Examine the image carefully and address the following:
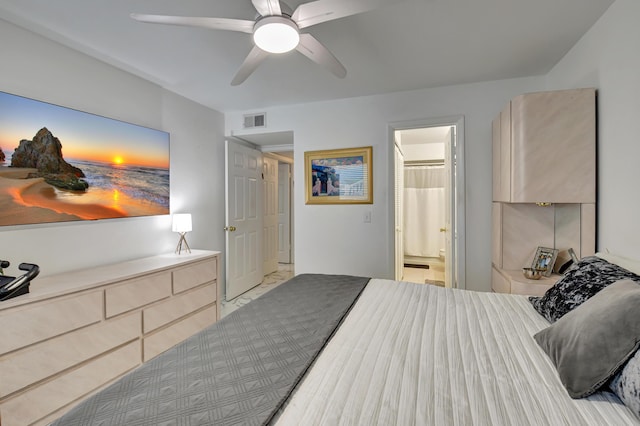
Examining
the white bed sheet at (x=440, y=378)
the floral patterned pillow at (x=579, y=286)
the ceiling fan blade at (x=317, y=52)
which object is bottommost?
the white bed sheet at (x=440, y=378)

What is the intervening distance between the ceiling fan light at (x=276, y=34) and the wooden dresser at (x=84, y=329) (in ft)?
5.96

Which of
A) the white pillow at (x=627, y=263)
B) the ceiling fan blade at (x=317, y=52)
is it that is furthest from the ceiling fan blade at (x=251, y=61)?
the white pillow at (x=627, y=263)

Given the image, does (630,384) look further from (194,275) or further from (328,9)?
(194,275)

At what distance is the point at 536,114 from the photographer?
1.99 m

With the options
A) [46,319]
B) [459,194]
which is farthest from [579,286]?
[46,319]

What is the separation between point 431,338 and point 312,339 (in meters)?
0.51

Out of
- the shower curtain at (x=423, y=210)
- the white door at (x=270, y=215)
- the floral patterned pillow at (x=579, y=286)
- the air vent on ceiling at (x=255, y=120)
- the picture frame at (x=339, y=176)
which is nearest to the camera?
the floral patterned pillow at (x=579, y=286)

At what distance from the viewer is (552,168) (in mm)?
1986

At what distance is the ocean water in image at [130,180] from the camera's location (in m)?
2.25

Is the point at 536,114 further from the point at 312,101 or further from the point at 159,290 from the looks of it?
the point at 159,290

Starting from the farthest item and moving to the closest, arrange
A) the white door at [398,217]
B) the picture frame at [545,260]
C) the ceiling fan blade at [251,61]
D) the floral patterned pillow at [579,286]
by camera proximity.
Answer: the white door at [398,217]
the picture frame at [545,260]
the ceiling fan blade at [251,61]
the floral patterned pillow at [579,286]

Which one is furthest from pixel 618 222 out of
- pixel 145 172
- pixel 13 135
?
pixel 13 135

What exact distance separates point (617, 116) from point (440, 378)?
6.32 feet

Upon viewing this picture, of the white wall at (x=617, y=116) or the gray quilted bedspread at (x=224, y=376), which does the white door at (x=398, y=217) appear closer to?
the white wall at (x=617, y=116)
